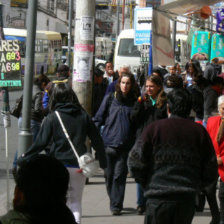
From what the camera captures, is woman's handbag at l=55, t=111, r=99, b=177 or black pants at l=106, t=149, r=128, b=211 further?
black pants at l=106, t=149, r=128, b=211

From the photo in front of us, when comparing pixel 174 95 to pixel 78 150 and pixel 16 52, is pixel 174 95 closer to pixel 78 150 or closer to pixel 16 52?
pixel 78 150

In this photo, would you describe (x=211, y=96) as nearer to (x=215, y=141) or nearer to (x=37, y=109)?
(x=37, y=109)

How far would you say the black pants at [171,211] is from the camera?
4617mm

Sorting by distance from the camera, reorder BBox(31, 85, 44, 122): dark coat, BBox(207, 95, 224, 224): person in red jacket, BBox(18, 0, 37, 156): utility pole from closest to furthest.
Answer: BBox(207, 95, 224, 224): person in red jacket
BBox(18, 0, 37, 156): utility pole
BBox(31, 85, 44, 122): dark coat

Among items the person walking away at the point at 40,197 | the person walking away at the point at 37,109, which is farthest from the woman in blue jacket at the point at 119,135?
the person walking away at the point at 40,197

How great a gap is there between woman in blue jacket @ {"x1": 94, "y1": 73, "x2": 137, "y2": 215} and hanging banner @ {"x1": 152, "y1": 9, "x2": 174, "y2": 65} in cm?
226

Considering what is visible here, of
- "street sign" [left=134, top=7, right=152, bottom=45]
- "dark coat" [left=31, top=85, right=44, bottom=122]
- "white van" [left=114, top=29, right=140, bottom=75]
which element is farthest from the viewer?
"white van" [left=114, top=29, right=140, bottom=75]

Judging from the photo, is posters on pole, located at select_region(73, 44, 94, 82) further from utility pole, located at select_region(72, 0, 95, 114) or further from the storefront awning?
the storefront awning

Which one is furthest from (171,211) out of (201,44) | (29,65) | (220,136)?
(201,44)

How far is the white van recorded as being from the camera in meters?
30.5

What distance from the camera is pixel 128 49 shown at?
30.8m

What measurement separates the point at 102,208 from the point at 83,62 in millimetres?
2154

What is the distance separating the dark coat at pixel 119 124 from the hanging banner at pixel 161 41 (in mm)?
2318

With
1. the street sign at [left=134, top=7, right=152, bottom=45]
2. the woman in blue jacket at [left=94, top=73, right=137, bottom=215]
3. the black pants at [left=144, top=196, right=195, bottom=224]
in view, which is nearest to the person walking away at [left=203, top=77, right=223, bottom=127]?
the woman in blue jacket at [left=94, top=73, right=137, bottom=215]
